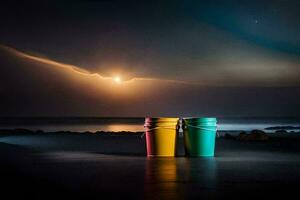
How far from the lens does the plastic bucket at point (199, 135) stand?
1193cm

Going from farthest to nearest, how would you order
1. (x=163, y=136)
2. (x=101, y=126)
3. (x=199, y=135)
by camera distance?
1. (x=101, y=126)
2. (x=163, y=136)
3. (x=199, y=135)

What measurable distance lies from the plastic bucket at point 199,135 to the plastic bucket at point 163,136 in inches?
11.8

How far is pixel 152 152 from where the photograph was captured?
12242 mm

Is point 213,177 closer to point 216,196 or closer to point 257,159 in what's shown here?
point 216,196

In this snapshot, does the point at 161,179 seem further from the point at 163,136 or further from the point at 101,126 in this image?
the point at 101,126

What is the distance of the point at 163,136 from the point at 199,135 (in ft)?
2.76

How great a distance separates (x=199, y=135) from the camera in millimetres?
11938

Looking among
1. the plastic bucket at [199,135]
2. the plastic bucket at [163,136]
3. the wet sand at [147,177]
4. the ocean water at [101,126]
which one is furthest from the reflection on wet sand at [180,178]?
the ocean water at [101,126]

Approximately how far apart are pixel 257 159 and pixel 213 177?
3.57 meters

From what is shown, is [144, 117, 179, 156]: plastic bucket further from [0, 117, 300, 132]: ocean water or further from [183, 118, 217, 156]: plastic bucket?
[0, 117, 300, 132]: ocean water

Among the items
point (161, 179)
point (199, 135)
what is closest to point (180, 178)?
point (161, 179)

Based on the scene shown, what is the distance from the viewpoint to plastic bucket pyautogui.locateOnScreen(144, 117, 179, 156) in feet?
39.9

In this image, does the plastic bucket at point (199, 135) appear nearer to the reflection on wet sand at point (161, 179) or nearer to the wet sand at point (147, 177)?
the wet sand at point (147, 177)

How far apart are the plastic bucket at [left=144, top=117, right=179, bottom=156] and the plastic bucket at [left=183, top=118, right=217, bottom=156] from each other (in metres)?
0.30
